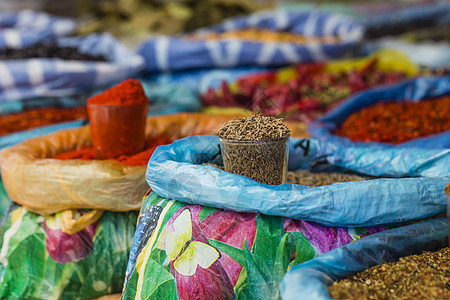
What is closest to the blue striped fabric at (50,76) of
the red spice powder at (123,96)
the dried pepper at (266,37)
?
the dried pepper at (266,37)

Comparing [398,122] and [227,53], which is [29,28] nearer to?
[227,53]

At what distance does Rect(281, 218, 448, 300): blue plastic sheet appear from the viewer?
0.66 m

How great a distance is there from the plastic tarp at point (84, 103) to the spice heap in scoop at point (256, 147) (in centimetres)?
90

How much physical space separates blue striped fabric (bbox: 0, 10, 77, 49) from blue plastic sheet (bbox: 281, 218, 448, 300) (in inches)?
120

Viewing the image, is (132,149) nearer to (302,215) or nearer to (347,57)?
(302,215)

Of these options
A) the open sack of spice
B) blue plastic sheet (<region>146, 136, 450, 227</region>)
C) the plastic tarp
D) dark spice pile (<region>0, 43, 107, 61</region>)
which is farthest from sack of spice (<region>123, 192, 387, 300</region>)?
dark spice pile (<region>0, 43, 107, 61</region>)

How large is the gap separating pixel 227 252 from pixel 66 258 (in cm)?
53

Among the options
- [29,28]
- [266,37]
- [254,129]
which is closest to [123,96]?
[254,129]

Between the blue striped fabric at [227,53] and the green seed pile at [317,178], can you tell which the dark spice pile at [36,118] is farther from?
the green seed pile at [317,178]

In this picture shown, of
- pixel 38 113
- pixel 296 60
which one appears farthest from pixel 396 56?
pixel 38 113

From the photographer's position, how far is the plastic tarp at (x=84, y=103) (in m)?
1.57

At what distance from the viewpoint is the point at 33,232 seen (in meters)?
1.16

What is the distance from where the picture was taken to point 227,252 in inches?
32.6

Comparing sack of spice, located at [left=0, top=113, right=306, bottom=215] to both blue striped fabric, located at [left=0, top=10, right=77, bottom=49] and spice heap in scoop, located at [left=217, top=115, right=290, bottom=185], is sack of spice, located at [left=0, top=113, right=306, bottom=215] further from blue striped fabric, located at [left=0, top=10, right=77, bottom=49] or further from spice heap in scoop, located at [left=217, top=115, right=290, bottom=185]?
blue striped fabric, located at [left=0, top=10, right=77, bottom=49]
